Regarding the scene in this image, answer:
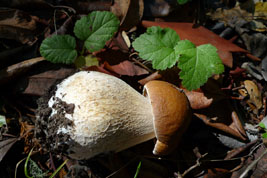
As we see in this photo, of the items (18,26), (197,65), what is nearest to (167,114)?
(197,65)

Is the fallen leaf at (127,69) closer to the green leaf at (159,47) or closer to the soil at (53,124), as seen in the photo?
the green leaf at (159,47)

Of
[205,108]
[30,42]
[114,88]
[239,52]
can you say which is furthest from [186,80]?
[30,42]

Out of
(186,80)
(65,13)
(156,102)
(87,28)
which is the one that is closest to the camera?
(156,102)

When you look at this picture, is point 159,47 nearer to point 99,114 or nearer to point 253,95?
point 99,114

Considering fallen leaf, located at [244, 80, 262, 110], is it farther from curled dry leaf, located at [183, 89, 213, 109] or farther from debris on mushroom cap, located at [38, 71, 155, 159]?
debris on mushroom cap, located at [38, 71, 155, 159]

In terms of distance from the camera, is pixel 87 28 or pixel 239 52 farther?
pixel 239 52

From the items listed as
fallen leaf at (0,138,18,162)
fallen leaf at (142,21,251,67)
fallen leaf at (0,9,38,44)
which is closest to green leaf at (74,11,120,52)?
fallen leaf at (142,21,251,67)

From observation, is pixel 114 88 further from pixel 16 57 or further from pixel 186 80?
pixel 16 57
